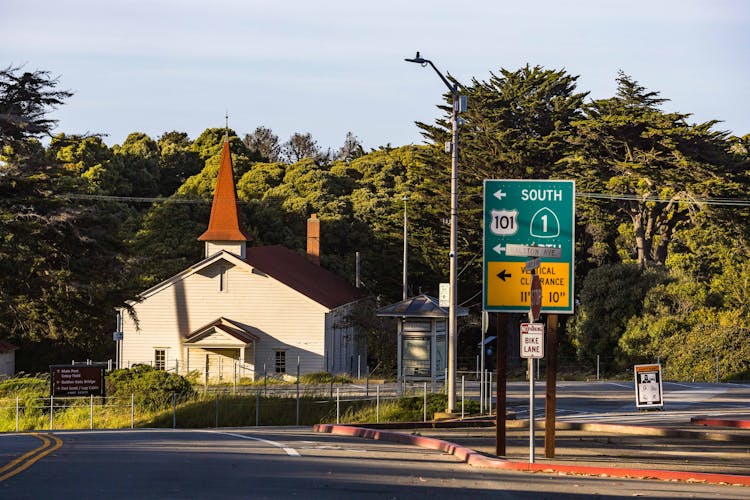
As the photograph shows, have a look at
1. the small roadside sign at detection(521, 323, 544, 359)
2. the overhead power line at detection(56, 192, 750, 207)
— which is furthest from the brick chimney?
the small roadside sign at detection(521, 323, 544, 359)

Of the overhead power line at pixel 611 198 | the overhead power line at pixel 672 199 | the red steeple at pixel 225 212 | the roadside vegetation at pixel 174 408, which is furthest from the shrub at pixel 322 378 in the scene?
the overhead power line at pixel 672 199

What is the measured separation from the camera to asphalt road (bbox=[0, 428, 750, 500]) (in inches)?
575

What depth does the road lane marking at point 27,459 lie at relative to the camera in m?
16.3

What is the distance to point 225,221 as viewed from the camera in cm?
6088

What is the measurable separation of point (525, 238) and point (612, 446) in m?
5.79

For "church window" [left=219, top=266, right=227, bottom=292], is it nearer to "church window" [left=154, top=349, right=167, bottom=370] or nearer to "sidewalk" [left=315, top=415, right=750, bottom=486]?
"church window" [left=154, top=349, right=167, bottom=370]

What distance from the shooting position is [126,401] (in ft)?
133

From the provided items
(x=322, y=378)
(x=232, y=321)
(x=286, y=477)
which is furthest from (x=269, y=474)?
(x=232, y=321)

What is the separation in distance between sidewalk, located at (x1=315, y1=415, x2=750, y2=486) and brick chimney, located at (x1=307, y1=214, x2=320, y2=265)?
38.2 metres

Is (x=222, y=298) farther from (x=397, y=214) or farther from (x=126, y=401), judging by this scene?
(x=126, y=401)

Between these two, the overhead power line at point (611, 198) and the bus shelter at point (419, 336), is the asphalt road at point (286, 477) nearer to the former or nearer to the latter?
the bus shelter at point (419, 336)

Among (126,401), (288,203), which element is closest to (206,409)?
(126,401)

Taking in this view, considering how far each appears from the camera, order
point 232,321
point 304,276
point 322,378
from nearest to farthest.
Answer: point 322,378, point 232,321, point 304,276

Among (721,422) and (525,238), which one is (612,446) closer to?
(525,238)
